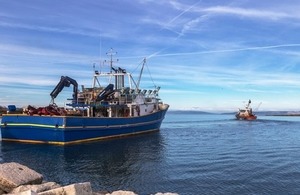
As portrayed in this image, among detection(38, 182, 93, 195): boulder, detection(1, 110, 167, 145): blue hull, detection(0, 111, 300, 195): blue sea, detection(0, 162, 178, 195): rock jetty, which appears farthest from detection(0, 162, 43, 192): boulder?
detection(1, 110, 167, 145): blue hull

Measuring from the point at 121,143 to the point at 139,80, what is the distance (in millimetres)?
16708

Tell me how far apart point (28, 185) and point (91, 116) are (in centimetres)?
2912

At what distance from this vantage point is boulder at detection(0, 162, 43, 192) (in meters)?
12.3

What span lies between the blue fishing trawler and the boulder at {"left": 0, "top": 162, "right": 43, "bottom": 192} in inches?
781

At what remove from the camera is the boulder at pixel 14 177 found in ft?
40.3

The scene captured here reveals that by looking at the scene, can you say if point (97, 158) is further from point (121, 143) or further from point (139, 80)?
point (139, 80)

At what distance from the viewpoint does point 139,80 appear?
172ft

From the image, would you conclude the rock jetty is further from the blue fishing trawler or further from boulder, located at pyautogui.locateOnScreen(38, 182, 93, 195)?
the blue fishing trawler

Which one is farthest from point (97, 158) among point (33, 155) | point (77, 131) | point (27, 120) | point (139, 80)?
point (139, 80)

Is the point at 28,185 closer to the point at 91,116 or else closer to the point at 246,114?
the point at 91,116

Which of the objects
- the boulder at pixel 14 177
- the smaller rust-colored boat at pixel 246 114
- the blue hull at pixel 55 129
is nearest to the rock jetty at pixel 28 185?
the boulder at pixel 14 177

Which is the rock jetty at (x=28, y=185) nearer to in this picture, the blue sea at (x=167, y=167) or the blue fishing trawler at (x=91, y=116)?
the blue sea at (x=167, y=167)

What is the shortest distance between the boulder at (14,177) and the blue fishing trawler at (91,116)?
65.1ft

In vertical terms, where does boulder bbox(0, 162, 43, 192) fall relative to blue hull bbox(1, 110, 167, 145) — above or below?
below
